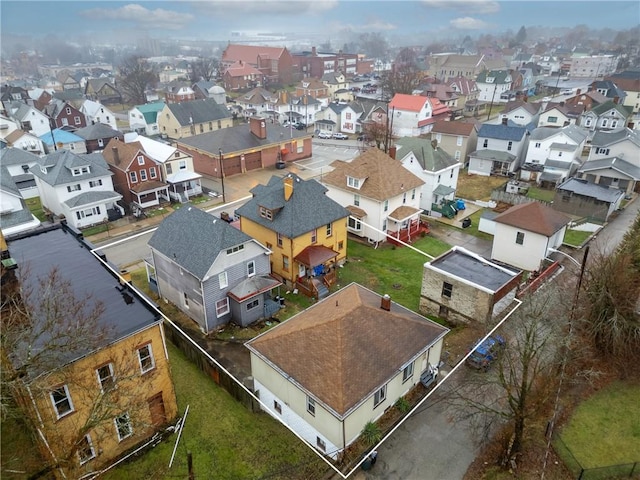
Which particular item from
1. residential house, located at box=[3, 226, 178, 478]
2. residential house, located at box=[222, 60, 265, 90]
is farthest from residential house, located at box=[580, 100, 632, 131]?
residential house, located at box=[222, 60, 265, 90]

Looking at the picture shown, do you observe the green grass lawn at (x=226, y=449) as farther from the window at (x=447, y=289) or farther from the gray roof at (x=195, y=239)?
the window at (x=447, y=289)

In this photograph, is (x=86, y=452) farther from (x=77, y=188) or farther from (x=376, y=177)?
(x=77, y=188)

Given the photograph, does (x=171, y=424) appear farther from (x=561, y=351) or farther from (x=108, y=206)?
(x=108, y=206)

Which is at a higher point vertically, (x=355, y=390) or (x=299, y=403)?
(x=355, y=390)

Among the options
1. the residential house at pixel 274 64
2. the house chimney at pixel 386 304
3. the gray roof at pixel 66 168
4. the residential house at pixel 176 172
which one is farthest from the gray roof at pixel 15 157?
the residential house at pixel 274 64

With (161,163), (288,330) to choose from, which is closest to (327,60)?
(161,163)

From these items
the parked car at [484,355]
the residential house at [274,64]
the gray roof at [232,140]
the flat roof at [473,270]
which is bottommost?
the parked car at [484,355]

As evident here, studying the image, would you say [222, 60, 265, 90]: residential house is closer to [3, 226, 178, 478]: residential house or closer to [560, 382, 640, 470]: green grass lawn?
[3, 226, 178, 478]: residential house
